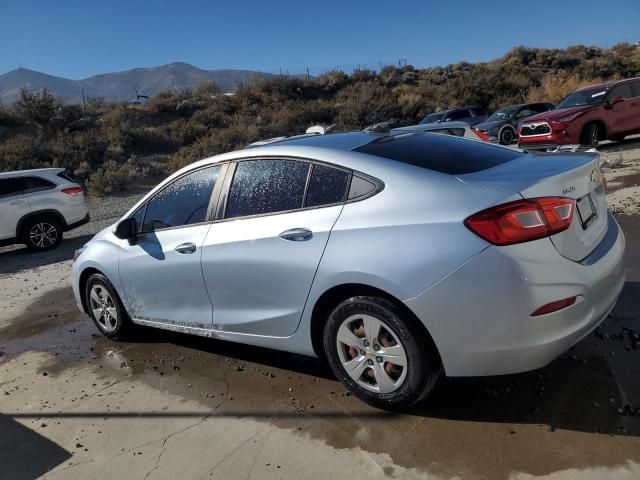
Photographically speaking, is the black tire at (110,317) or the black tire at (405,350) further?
the black tire at (110,317)

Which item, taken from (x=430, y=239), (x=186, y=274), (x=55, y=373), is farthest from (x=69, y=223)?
(x=430, y=239)

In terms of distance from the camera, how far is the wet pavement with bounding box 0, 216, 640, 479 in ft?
9.86

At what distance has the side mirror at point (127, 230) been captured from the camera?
4.81 m

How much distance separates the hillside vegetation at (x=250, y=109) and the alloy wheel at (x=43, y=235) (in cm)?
751

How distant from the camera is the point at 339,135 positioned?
4.27 m

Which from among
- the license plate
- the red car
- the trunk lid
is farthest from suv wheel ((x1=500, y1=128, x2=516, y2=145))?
the license plate

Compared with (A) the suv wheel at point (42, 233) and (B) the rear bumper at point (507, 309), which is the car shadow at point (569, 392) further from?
(A) the suv wheel at point (42, 233)

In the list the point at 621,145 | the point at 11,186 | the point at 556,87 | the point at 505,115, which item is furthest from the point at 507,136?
the point at 556,87

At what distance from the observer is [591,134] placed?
1358cm

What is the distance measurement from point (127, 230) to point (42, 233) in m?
7.90

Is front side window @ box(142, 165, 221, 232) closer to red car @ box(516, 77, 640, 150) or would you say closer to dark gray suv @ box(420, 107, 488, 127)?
red car @ box(516, 77, 640, 150)

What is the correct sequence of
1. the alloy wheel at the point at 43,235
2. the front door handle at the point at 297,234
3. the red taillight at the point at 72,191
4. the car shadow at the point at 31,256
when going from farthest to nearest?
the red taillight at the point at 72,191 < the alloy wheel at the point at 43,235 < the car shadow at the point at 31,256 < the front door handle at the point at 297,234

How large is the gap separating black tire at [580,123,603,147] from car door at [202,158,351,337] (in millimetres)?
11646

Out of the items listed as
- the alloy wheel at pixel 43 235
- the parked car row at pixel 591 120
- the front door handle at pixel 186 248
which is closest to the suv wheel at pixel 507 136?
the parked car row at pixel 591 120
